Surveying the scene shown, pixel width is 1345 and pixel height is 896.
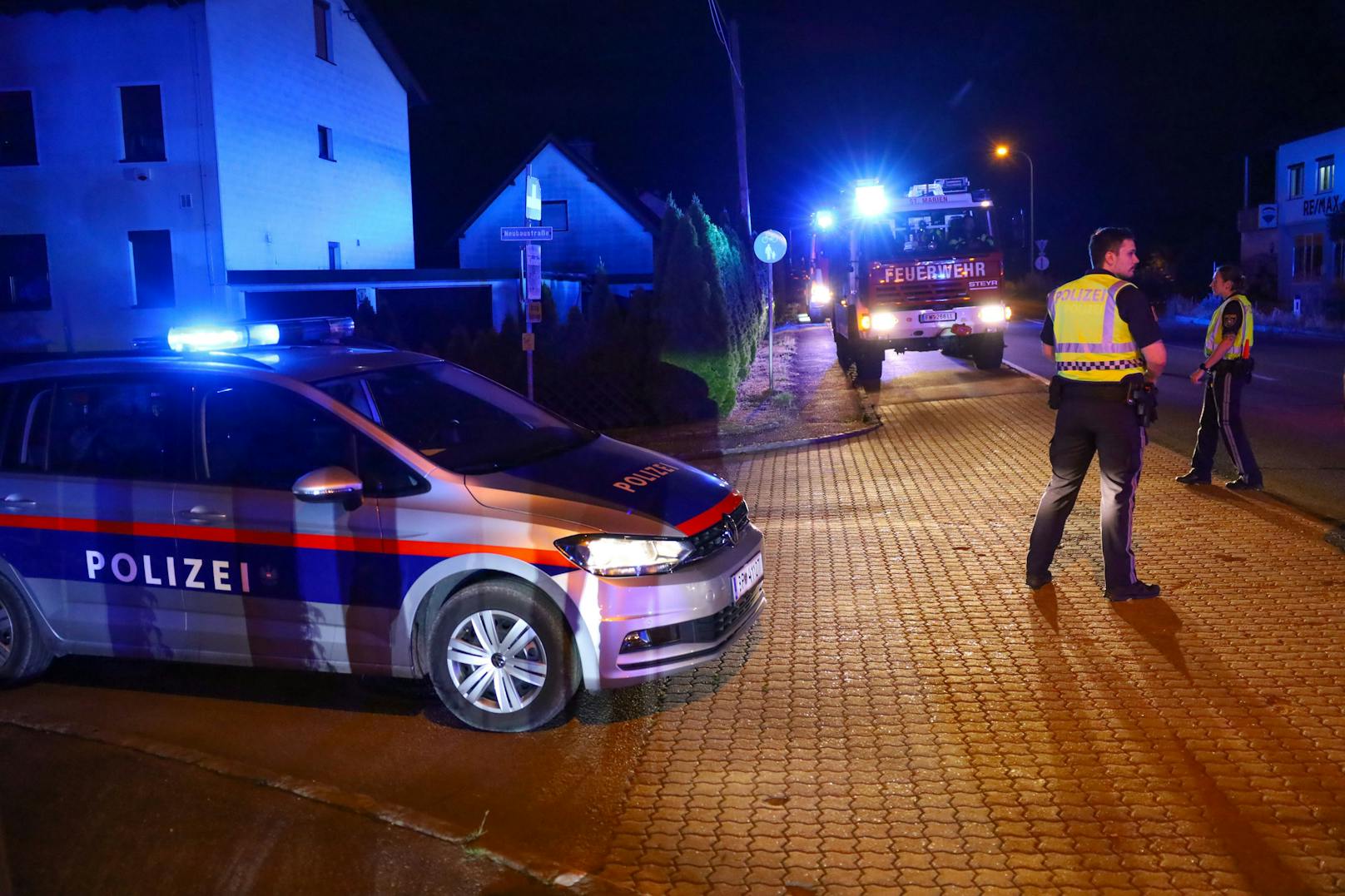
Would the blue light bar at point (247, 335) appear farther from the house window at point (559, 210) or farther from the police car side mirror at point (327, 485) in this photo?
the house window at point (559, 210)

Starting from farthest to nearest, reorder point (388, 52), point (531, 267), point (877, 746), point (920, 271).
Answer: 1. point (388, 52)
2. point (920, 271)
3. point (531, 267)
4. point (877, 746)

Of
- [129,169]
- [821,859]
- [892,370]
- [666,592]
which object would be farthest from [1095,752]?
[129,169]

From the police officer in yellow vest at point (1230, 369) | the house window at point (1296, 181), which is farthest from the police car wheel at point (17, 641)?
the house window at point (1296, 181)

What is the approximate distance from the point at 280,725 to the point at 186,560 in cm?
87

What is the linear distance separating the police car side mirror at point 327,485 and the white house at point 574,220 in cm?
3711

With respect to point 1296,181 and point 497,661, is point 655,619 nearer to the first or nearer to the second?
point 497,661

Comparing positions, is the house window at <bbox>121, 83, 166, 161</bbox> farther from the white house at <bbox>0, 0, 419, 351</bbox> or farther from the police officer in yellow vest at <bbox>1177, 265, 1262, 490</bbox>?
the police officer in yellow vest at <bbox>1177, 265, 1262, 490</bbox>

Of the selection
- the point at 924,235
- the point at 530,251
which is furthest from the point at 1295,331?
the point at 530,251

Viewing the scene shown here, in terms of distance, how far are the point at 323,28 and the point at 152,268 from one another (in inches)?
312

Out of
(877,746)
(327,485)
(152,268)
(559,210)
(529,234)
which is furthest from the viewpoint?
(559,210)

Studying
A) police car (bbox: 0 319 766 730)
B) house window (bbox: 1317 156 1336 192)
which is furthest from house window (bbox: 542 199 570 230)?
police car (bbox: 0 319 766 730)

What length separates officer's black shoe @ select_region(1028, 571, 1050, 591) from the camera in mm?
6949

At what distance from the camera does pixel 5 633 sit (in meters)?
5.82

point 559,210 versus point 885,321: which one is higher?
point 559,210
